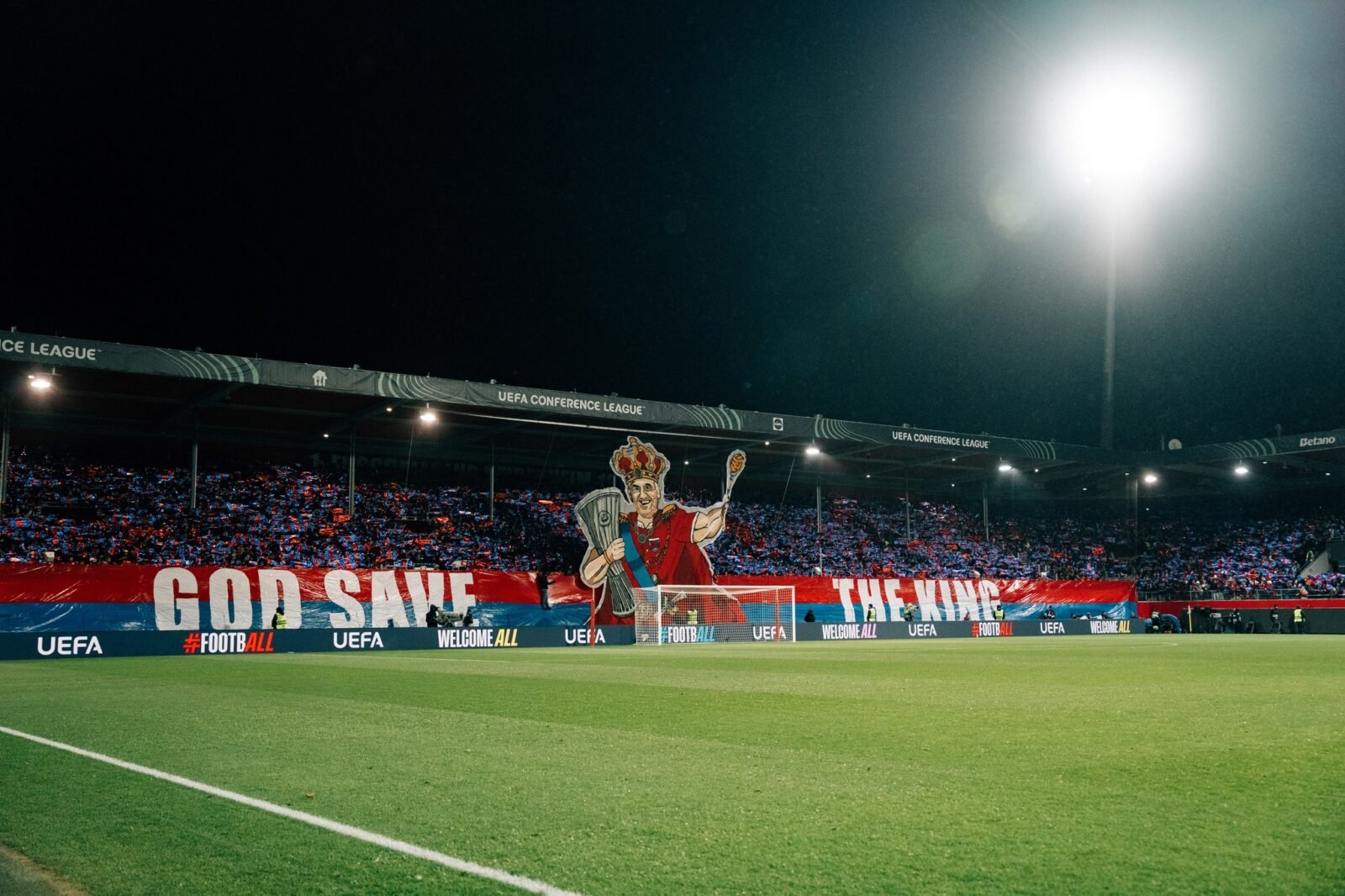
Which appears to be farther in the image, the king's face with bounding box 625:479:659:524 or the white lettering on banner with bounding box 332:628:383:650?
the king's face with bounding box 625:479:659:524

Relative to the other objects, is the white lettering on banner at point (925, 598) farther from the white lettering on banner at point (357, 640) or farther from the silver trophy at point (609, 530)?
the white lettering on banner at point (357, 640)

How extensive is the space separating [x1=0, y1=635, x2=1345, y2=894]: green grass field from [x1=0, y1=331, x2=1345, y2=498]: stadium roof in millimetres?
22961

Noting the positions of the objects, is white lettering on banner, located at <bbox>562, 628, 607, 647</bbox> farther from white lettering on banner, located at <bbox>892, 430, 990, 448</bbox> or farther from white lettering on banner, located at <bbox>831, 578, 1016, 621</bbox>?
white lettering on banner, located at <bbox>892, 430, 990, 448</bbox>

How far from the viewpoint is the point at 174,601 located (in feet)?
98.3

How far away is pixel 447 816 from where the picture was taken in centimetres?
491

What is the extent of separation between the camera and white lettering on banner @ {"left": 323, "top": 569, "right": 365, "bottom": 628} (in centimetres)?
3278

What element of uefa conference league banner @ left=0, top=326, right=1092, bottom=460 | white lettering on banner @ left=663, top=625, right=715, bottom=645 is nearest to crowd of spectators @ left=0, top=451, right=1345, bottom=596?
uefa conference league banner @ left=0, top=326, right=1092, bottom=460

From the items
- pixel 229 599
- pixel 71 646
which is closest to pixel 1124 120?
pixel 229 599

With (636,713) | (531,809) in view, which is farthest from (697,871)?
(636,713)

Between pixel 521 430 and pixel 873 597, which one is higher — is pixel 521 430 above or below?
above

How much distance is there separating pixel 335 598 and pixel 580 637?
7.88 metres

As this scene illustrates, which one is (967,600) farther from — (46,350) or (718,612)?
(46,350)

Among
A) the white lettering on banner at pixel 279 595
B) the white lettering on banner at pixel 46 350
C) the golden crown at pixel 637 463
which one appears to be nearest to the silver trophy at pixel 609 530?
the golden crown at pixel 637 463

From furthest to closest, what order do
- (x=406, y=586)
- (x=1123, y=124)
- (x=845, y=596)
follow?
(x=845, y=596)
(x=1123, y=124)
(x=406, y=586)
